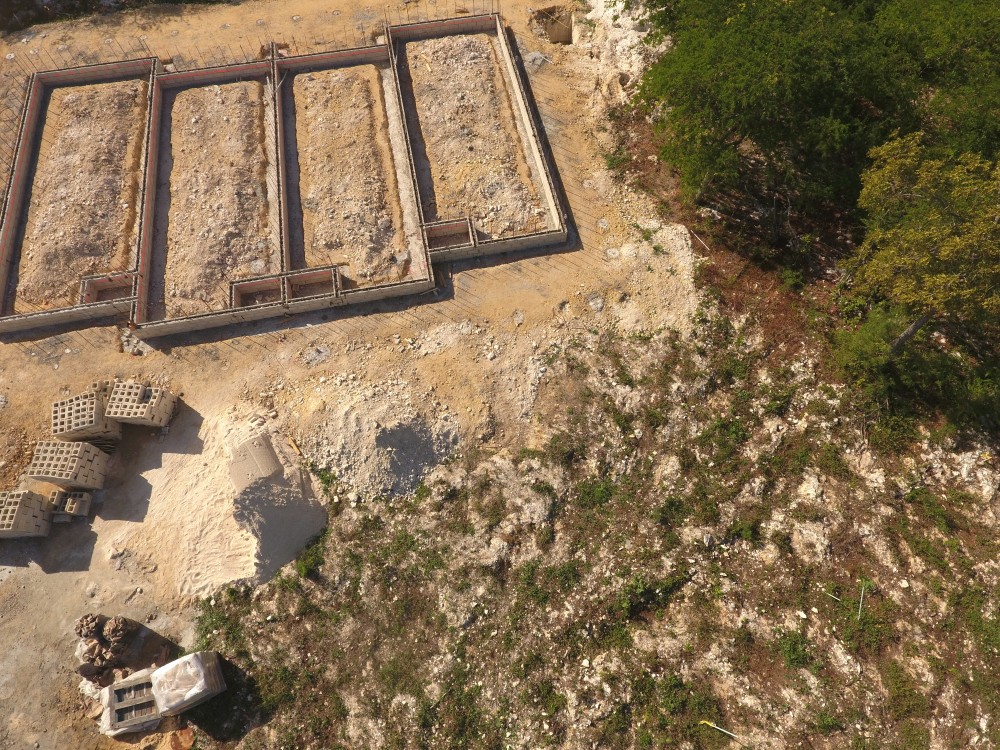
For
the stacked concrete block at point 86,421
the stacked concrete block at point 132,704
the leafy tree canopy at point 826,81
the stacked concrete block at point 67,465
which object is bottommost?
the stacked concrete block at point 132,704

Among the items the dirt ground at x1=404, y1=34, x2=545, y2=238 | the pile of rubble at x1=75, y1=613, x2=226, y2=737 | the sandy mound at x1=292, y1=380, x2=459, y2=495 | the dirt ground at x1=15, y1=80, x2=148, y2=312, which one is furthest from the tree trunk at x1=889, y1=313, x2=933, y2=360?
the dirt ground at x1=15, y1=80, x2=148, y2=312

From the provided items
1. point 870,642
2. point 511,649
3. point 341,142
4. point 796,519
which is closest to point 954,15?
point 796,519

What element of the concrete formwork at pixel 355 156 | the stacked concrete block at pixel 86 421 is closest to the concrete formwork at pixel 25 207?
the stacked concrete block at pixel 86 421

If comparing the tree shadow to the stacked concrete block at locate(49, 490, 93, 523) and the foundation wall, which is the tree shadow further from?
the foundation wall

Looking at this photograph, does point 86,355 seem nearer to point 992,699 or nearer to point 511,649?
point 511,649

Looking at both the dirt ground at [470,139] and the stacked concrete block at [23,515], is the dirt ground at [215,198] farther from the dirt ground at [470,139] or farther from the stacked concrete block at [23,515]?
the stacked concrete block at [23,515]
